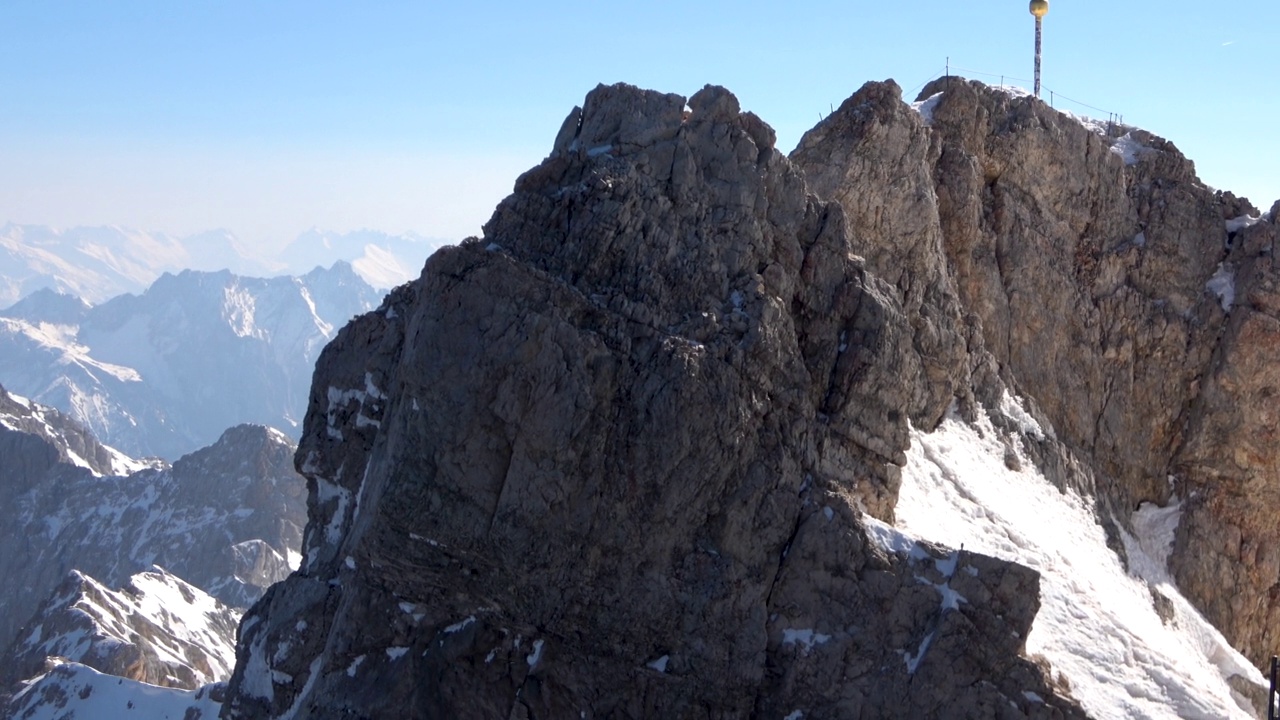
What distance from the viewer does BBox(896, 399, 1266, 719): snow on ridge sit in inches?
1547

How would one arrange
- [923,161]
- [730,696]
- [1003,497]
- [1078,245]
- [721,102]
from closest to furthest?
[730,696]
[721,102]
[1003,497]
[923,161]
[1078,245]

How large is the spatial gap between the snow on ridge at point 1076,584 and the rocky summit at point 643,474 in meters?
1.51

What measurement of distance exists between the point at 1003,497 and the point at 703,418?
46.6 feet

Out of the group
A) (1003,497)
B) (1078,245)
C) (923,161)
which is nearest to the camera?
(1003,497)

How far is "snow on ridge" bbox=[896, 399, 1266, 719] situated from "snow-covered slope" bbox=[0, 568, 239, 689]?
85.6 meters

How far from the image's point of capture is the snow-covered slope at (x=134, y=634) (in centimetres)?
11806

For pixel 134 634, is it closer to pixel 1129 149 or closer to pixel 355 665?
pixel 355 665

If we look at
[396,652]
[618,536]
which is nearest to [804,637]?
[618,536]

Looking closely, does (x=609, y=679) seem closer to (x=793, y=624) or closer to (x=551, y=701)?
(x=551, y=701)

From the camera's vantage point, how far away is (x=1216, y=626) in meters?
52.3

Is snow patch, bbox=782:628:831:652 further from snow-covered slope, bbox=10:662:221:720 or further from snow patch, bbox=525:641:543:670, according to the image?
snow-covered slope, bbox=10:662:221:720

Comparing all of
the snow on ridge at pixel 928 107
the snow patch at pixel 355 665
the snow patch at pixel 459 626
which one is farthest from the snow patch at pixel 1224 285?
the snow patch at pixel 355 665

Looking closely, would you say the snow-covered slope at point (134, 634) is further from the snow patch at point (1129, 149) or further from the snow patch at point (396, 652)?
the snow patch at point (1129, 149)

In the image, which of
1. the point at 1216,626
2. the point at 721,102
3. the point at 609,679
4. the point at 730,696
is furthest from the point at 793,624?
the point at 1216,626
